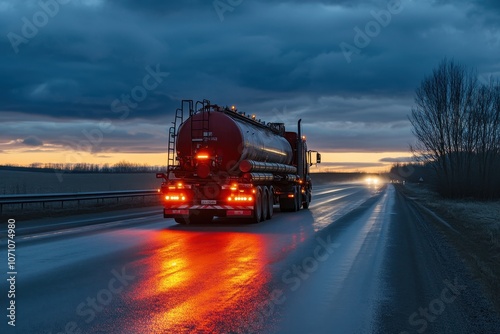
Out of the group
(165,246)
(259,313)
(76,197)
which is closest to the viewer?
(259,313)

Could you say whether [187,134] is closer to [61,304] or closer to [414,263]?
[414,263]

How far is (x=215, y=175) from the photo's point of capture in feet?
63.1

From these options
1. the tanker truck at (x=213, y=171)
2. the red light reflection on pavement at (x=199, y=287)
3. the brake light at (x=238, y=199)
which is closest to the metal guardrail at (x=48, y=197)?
the tanker truck at (x=213, y=171)

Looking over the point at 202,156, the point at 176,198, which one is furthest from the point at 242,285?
the point at 202,156

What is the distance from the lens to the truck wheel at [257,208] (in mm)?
19377

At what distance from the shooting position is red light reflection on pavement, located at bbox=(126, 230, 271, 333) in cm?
625

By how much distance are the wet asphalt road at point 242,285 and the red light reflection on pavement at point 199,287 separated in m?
0.02

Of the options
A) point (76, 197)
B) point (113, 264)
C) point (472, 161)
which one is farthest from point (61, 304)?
point (472, 161)

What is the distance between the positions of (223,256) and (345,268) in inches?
104

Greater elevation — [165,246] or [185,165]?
[185,165]

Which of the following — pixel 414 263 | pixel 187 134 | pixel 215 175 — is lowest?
pixel 414 263

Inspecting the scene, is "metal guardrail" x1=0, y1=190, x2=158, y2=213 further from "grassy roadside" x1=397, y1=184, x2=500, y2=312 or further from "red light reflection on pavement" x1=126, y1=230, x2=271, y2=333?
"grassy roadside" x1=397, y1=184, x2=500, y2=312

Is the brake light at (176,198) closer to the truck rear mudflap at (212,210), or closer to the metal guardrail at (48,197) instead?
the truck rear mudflap at (212,210)

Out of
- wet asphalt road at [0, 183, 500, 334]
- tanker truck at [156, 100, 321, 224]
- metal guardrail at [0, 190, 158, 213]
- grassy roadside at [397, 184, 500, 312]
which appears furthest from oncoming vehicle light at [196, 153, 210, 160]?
grassy roadside at [397, 184, 500, 312]
